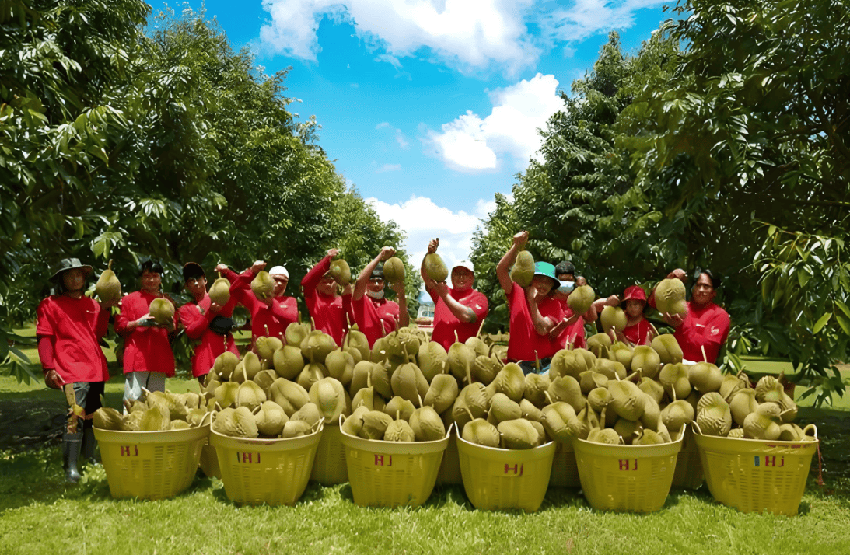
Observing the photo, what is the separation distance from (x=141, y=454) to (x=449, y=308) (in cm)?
305

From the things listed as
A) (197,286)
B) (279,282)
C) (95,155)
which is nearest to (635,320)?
(279,282)

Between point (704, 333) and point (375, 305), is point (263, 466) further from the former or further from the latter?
point (704, 333)

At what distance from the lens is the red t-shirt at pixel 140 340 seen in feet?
20.9

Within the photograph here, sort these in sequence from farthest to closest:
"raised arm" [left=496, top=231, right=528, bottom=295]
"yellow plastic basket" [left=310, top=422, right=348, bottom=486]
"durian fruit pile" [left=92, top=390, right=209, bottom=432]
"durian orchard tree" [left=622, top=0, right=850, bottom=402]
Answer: "yellow plastic basket" [left=310, top=422, right=348, bottom=486], "durian orchard tree" [left=622, top=0, right=850, bottom=402], "raised arm" [left=496, top=231, right=528, bottom=295], "durian fruit pile" [left=92, top=390, right=209, bottom=432]

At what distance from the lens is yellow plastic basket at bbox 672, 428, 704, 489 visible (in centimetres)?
583

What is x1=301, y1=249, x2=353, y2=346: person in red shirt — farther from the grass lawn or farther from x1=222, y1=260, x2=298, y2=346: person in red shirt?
the grass lawn

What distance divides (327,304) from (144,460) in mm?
2585

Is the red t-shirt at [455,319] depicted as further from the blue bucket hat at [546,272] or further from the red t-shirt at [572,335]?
the red t-shirt at [572,335]

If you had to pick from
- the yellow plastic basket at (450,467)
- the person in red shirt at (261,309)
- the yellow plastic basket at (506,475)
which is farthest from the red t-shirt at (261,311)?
the yellow plastic basket at (506,475)

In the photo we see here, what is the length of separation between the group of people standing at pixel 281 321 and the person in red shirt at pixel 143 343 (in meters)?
0.01

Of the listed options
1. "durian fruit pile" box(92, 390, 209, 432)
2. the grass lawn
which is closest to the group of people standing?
"durian fruit pile" box(92, 390, 209, 432)

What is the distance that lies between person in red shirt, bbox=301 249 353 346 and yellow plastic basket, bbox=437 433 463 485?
1.90 m

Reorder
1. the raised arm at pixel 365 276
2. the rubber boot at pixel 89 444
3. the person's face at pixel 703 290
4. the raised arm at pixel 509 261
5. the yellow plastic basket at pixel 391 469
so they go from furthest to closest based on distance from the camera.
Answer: the rubber boot at pixel 89 444
the person's face at pixel 703 290
the raised arm at pixel 365 276
the raised arm at pixel 509 261
the yellow plastic basket at pixel 391 469

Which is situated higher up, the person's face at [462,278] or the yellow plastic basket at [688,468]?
the person's face at [462,278]
